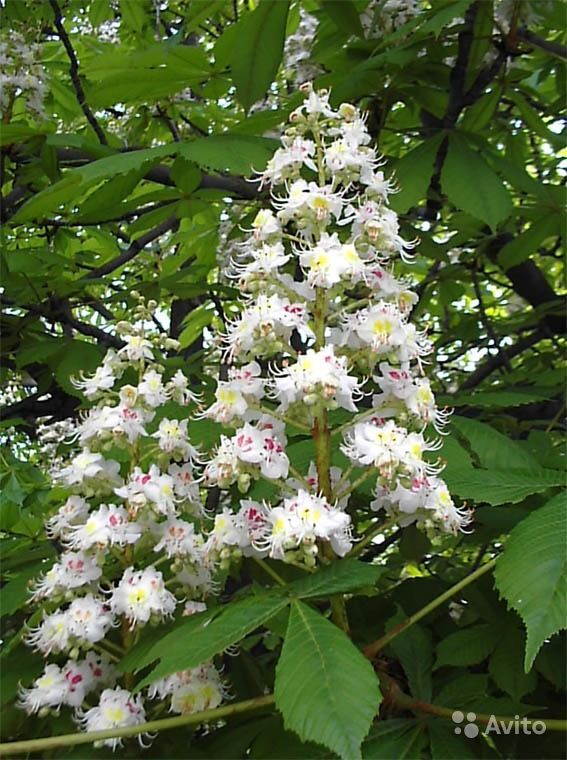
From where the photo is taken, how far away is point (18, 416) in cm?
278

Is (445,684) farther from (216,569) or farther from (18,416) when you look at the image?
(18,416)

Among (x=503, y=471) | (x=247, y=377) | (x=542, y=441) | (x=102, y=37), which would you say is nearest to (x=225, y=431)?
(x=247, y=377)

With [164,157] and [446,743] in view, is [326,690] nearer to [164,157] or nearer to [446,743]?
[446,743]

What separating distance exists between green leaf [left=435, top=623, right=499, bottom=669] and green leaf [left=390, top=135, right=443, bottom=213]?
0.89 m

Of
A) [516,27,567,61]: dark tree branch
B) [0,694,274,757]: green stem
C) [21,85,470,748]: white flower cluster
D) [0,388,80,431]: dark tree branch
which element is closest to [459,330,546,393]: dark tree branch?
[516,27,567,61]: dark tree branch

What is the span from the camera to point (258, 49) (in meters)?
1.81

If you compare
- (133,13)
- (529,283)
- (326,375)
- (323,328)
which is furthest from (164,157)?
(529,283)

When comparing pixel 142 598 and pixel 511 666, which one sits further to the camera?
pixel 511 666

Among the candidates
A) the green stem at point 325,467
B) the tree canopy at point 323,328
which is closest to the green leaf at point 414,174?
the tree canopy at point 323,328

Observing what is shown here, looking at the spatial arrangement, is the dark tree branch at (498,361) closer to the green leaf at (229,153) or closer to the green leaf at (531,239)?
the green leaf at (531,239)

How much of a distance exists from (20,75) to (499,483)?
1.99 meters

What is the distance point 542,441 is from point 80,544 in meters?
1.10

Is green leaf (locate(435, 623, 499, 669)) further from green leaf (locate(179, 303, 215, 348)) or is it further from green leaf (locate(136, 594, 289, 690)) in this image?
green leaf (locate(179, 303, 215, 348))

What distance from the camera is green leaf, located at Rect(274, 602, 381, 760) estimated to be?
0.83 m
